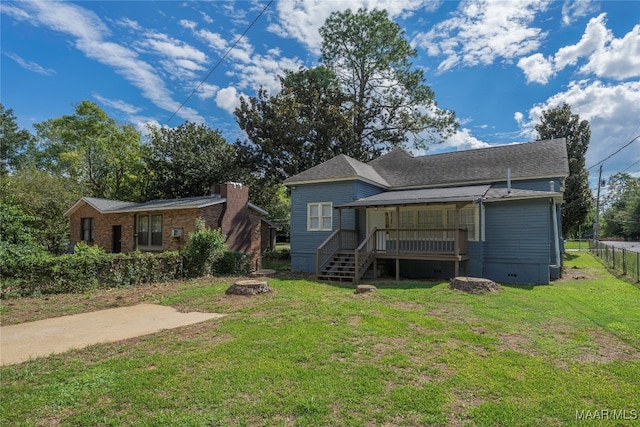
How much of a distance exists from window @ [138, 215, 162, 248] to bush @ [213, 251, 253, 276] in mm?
6084

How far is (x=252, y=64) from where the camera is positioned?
14.3 metres

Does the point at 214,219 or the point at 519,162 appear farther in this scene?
the point at 214,219

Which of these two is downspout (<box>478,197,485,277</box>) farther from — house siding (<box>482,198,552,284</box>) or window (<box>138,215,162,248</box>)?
window (<box>138,215,162,248</box>)

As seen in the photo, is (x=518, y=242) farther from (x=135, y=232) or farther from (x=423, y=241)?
(x=135, y=232)

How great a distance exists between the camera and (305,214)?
16.7 meters

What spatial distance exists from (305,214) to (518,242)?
8925 millimetres

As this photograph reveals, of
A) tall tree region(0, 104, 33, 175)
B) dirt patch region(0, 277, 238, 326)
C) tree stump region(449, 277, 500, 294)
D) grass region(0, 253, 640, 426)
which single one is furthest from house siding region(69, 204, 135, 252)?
tall tree region(0, 104, 33, 175)

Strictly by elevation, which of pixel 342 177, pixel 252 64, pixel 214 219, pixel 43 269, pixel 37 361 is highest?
pixel 252 64

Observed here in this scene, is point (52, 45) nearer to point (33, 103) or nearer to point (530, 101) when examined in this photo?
point (33, 103)

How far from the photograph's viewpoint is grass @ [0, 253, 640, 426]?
336 centimetres

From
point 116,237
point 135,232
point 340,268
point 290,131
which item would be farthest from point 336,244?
point 116,237

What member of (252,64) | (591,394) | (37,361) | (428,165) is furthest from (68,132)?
(591,394)

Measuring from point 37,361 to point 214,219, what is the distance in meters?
13.4

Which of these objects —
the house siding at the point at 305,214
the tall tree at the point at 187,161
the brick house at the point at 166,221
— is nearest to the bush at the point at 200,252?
the brick house at the point at 166,221
